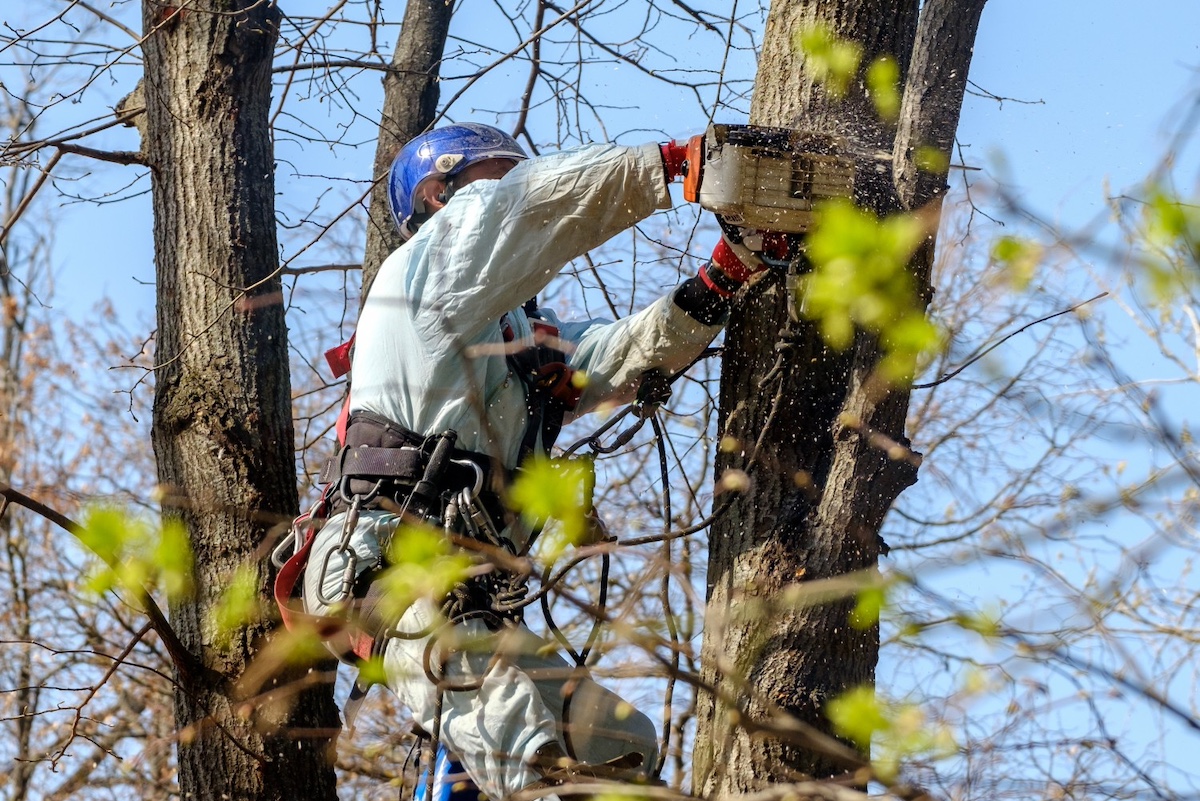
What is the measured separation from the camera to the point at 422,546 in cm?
195

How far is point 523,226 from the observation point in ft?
9.41

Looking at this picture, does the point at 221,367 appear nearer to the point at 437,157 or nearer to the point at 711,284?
the point at 437,157

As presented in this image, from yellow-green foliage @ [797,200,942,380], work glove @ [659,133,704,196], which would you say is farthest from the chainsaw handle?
yellow-green foliage @ [797,200,942,380]

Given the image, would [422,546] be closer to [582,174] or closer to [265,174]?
[582,174]

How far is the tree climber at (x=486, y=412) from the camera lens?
268 centimetres

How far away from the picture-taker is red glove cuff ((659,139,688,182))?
9.09 ft

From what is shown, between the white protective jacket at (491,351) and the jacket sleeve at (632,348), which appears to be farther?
the jacket sleeve at (632,348)

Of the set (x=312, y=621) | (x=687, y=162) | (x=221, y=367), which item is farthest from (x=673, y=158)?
(x=221, y=367)

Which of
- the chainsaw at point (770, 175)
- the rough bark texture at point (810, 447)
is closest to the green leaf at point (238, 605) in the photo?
the rough bark texture at point (810, 447)

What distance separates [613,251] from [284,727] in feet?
7.38

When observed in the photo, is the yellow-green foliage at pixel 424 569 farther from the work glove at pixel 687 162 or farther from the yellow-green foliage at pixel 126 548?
the work glove at pixel 687 162

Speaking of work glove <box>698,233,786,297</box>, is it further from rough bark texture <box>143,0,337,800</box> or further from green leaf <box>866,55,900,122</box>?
rough bark texture <box>143,0,337,800</box>

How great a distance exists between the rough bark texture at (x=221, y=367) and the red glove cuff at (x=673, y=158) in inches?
54.6

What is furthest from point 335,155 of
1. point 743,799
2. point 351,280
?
point 743,799
